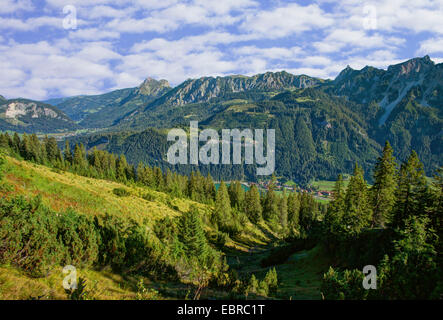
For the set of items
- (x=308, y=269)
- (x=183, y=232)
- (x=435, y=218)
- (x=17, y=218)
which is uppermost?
(x=17, y=218)

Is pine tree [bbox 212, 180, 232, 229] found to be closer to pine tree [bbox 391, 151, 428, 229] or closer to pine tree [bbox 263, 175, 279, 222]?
pine tree [bbox 263, 175, 279, 222]

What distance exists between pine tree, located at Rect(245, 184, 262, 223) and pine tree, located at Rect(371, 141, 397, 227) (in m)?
50.5

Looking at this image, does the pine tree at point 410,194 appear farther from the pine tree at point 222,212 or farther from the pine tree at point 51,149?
the pine tree at point 51,149

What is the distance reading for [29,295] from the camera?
11031 mm

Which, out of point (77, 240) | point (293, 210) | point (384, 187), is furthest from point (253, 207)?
point (77, 240)

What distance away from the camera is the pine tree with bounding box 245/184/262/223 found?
3706 inches

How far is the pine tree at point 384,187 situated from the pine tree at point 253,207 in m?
50.5

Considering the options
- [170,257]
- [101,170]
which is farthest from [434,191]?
[101,170]

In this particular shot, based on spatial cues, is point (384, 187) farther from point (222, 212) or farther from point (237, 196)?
point (237, 196)

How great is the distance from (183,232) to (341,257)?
2525cm

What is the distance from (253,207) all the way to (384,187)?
5545cm

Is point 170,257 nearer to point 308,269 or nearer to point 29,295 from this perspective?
point 29,295

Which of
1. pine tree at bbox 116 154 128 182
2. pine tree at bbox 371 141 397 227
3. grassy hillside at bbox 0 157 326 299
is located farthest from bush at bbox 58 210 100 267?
pine tree at bbox 116 154 128 182

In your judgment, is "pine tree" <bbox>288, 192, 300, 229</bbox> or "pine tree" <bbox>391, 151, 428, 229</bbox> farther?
"pine tree" <bbox>288, 192, 300, 229</bbox>
